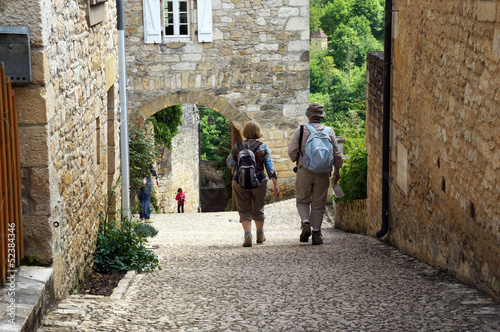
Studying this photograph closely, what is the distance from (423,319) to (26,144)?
7.64 ft

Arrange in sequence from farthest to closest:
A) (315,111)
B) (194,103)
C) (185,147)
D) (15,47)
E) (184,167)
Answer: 1. (185,147)
2. (184,167)
3. (194,103)
4. (315,111)
5. (15,47)

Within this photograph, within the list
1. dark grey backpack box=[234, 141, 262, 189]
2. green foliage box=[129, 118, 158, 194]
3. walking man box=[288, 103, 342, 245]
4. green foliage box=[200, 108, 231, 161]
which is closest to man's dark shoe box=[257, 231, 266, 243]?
walking man box=[288, 103, 342, 245]

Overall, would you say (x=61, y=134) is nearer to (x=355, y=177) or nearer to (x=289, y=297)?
(x=289, y=297)

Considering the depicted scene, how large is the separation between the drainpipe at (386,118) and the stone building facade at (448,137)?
10 cm

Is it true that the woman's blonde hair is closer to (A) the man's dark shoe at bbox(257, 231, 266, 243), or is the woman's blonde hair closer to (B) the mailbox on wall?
(A) the man's dark shoe at bbox(257, 231, 266, 243)

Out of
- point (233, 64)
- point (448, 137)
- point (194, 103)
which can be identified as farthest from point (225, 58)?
point (448, 137)

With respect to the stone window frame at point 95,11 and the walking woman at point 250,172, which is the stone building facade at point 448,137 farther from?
the stone window frame at point 95,11

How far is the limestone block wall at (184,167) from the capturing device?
63.1 feet

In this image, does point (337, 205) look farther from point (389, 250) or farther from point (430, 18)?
point (430, 18)

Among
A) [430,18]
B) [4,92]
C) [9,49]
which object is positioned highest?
[430,18]

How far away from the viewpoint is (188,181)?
2380 cm

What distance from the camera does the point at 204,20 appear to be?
13773 millimetres

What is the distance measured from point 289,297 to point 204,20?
10.2 m

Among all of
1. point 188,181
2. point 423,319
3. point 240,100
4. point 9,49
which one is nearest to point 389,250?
point 423,319
